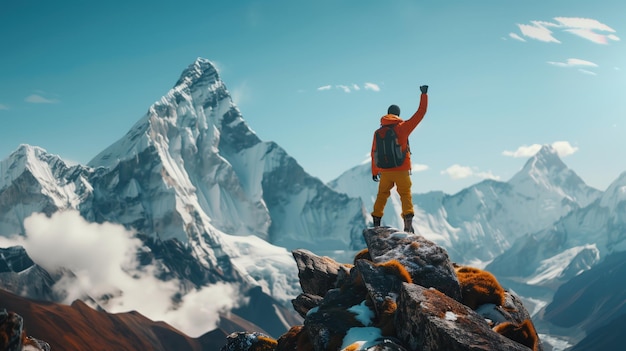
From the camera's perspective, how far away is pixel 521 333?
21.6m

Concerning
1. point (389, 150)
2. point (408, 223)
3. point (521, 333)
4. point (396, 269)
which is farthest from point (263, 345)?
point (521, 333)

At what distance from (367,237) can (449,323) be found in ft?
33.9

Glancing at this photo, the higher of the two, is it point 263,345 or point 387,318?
point 263,345

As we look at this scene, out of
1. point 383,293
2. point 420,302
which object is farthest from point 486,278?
point 420,302

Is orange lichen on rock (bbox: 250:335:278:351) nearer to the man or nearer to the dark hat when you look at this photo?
the man

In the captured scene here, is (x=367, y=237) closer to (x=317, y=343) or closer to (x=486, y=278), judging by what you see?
(x=486, y=278)

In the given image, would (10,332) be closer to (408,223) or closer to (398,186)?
(398,186)

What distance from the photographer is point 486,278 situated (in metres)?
26.4

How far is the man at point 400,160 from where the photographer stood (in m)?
29.0

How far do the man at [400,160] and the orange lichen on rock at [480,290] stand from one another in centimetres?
473

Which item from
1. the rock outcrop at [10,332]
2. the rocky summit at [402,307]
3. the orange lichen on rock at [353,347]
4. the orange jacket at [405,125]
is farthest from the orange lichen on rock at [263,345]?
the rock outcrop at [10,332]

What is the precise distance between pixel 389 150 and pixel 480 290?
793 centimetres

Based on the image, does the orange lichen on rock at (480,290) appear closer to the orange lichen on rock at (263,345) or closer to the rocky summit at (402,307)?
the rocky summit at (402,307)

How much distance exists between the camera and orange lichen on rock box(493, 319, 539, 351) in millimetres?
21500
